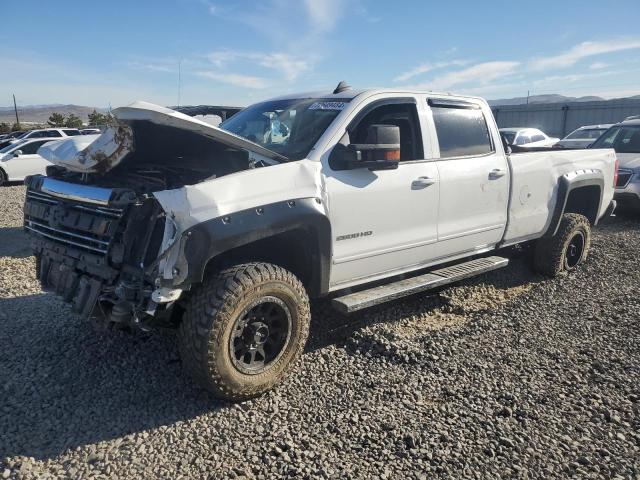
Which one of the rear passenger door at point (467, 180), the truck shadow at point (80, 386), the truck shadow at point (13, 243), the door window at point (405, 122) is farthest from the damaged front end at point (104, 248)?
the truck shadow at point (13, 243)

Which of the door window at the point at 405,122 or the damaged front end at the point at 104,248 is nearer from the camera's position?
the damaged front end at the point at 104,248

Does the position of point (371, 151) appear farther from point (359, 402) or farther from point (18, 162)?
point (18, 162)

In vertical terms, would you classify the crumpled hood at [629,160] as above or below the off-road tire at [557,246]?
above

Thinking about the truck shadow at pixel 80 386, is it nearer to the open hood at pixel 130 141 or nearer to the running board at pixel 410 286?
the running board at pixel 410 286

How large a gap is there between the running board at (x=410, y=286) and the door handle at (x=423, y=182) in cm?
82

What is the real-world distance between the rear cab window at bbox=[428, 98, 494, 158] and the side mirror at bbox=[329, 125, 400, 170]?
927mm

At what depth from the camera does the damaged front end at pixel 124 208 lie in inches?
114

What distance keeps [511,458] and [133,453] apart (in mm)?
2049

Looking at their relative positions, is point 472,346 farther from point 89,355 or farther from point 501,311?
point 89,355

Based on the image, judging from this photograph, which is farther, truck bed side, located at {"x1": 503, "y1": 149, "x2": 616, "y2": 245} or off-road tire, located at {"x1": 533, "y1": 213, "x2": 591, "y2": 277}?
off-road tire, located at {"x1": 533, "y1": 213, "x2": 591, "y2": 277}

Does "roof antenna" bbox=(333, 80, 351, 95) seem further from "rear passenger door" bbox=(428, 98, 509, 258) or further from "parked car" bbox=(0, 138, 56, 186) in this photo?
"parked car" bbox=(0, 138, 56, 186)

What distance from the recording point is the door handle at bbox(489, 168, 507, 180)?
15.4 ft

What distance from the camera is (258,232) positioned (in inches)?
121

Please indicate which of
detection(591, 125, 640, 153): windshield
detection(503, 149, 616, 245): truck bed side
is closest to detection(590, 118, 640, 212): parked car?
detection(591, 125, 640, 153): windshield
